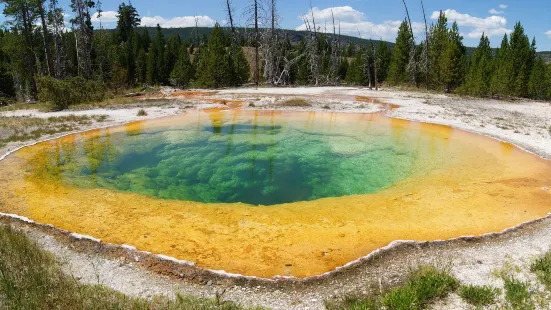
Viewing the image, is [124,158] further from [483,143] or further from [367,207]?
[483,143]

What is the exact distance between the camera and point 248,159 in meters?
12.1

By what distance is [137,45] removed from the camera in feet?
195

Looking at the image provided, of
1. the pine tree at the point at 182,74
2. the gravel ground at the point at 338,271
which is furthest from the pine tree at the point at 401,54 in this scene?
the gravel ground at the point at 338,271

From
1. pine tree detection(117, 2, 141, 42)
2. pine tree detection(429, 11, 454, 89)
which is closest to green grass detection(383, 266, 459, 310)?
pine tree detection(429, 11, 454, 89)

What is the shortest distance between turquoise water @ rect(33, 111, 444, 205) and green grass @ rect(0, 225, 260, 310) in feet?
13.6

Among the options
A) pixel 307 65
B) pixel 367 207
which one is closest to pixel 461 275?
pixel 367 207

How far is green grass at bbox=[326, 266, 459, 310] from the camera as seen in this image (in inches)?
165

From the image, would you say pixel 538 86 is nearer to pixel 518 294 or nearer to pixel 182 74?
pixel 182 74

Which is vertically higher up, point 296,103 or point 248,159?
point 296,103

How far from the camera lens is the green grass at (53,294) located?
3.71m

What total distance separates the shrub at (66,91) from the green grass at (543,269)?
71.6 ft

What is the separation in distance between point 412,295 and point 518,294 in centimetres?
133

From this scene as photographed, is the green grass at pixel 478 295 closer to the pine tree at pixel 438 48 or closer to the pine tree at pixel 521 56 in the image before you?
the pine tree at pixel 438 48

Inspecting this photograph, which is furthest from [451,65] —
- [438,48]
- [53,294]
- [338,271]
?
[53,294]
